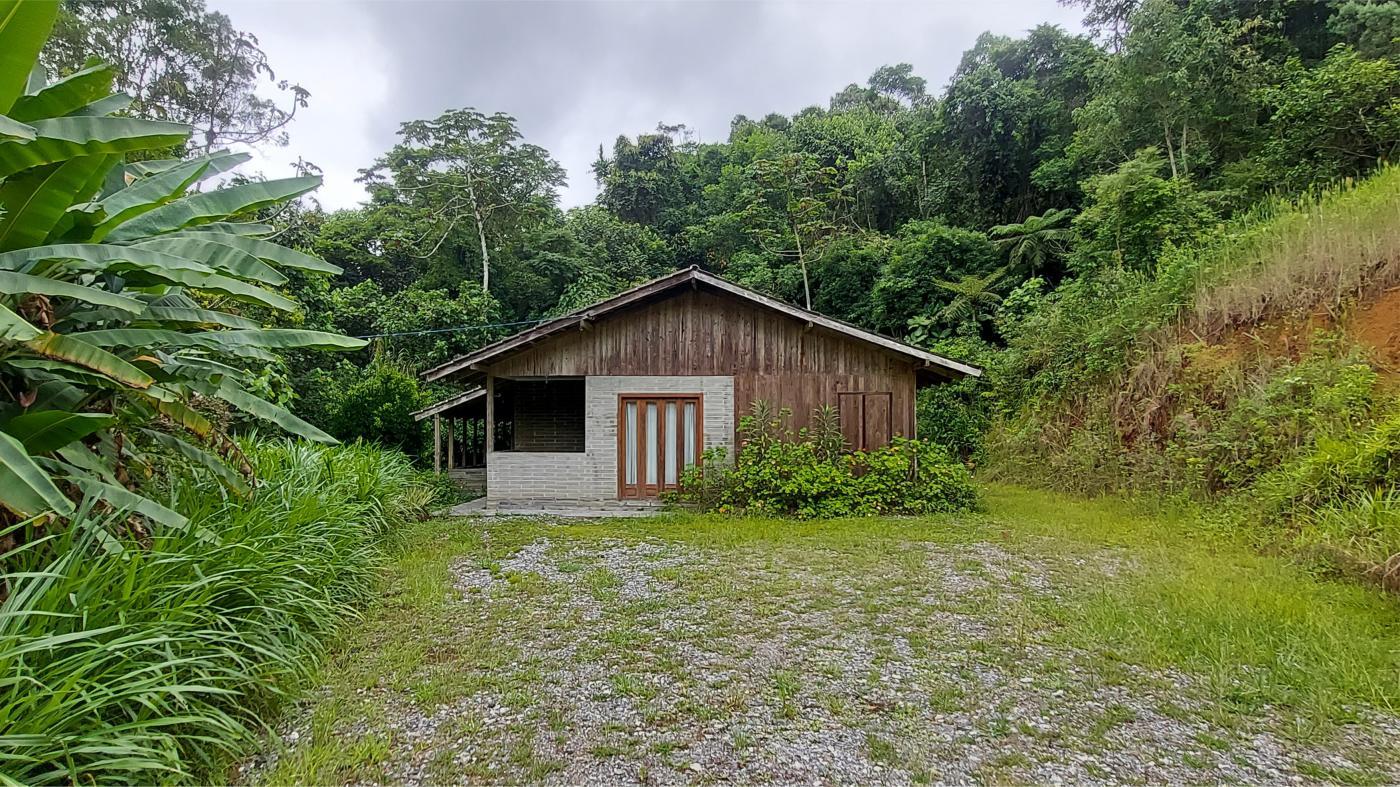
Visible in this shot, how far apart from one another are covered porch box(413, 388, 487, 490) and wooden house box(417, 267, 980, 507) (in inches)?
130

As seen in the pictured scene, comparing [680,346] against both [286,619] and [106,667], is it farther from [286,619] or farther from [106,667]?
[106,667]

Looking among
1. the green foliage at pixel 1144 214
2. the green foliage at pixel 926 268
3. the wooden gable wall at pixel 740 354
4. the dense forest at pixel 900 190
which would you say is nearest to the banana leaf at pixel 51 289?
the dense forest at pixel 900 190

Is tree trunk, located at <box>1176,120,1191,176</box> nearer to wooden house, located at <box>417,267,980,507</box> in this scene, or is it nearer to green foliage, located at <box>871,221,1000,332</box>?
green foliage, located at <box>871,221,1000,332</box>

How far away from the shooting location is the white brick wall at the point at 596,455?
35.1ft

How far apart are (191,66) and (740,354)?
1923 centimetres

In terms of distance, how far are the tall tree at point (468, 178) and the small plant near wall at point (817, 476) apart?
663 inches

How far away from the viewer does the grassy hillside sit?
622 centimetres

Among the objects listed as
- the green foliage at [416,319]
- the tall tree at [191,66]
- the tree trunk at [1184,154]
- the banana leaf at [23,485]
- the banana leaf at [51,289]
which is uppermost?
the tall tree at [191,66]

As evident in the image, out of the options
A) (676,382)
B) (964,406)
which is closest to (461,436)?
(676,382)

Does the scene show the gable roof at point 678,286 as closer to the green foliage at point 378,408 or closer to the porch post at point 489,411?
the porch post at point 489,411

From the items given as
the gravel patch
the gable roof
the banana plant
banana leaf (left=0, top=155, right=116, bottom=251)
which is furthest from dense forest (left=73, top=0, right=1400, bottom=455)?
the gravel patch

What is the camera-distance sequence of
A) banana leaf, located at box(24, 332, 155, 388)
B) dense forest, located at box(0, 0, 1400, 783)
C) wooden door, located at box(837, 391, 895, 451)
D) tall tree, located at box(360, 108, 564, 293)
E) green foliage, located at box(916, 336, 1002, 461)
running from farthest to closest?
1. tall tree, located at box(360, 108, 564, 293)
2. green foliage, located at box(916, 336, 1002, 461)
3. wooden door, located at box(837, 391, 895, 451)
4. banana leaf, located at box(24, 332, 155, 388)
5. dense forest, located at box(0, 0, 1400, 783)

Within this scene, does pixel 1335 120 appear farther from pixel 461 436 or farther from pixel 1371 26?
pixel 461 436

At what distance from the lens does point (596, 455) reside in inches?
422
